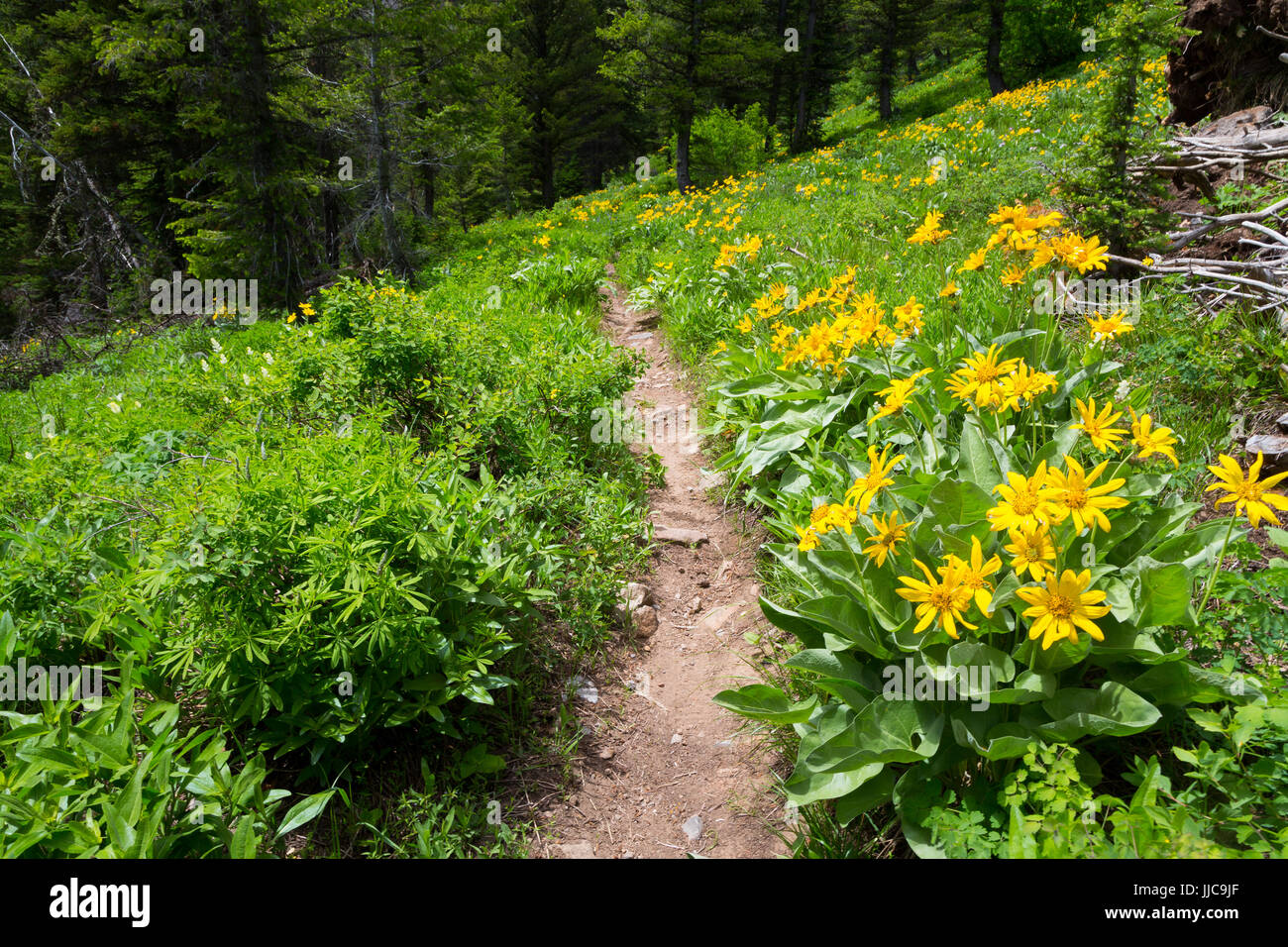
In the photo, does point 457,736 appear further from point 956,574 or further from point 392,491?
point 956,574

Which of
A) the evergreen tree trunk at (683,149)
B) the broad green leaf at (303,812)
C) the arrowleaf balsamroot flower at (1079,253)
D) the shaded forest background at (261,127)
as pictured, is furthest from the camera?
the evergreen tree trunk at (683,149)

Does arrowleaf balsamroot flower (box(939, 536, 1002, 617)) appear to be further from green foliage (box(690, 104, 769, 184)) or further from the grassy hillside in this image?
green foliage (box(690, 104, 769, 184))

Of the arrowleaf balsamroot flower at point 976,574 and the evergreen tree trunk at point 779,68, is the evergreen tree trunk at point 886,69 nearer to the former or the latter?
the evergreen tree trunk at point 779,68

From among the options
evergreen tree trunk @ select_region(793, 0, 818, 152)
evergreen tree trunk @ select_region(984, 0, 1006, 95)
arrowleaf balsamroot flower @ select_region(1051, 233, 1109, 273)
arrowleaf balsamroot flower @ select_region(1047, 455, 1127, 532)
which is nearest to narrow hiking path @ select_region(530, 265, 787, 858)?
arrowleaf balsamroot flower @ select_region(1047, 455, 1127, 532)

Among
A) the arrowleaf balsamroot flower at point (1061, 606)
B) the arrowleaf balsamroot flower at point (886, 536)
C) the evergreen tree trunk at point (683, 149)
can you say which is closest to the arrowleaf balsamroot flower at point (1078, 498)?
the arrowleaf balsamroot flower at point (1061, 606)

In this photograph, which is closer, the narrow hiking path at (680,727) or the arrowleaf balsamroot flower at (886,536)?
the arrowleaf balsamroot flower at (886,536)

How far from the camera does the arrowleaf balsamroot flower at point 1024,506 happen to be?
65.8 inches

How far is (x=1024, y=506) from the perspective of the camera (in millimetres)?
1744

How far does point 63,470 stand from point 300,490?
1975 millimetres

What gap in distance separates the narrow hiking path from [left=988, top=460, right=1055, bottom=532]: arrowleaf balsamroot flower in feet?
4.36

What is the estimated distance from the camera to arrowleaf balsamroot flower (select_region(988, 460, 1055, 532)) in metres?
1.67

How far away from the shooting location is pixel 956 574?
1.79 m

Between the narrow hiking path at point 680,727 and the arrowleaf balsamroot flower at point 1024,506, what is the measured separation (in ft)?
4.36

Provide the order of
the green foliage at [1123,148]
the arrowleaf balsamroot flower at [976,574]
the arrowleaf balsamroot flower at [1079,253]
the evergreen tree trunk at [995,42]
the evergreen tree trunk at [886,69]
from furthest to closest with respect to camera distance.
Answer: the evergreen tree trunk at [886,69] < the evergreen tree trunk at [995,42] < the green foliage at [1123,148] < the arrowleaf balsamroot flower at [1079,253] < the arrowleaf balsamroot flower at [976,574]
